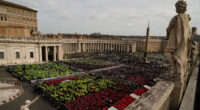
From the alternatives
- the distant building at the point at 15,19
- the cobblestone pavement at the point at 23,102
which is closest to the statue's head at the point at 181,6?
the cobblestone pavement at the point at 23,102

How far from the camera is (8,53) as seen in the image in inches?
1225

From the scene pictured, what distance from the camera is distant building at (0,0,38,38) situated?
36.3 metres

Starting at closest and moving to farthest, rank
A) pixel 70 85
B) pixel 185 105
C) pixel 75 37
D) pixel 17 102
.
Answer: pixel 185 105, pixel 17 102, pixel 70 85, pixel 75 37

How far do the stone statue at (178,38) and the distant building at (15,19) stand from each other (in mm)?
42873

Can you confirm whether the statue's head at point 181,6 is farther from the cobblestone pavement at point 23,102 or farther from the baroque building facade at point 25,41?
the cobblestone pavement at point 23,102

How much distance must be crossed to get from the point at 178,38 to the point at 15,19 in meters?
60.5

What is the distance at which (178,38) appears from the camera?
402cm

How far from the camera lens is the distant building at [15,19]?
36.3 metres

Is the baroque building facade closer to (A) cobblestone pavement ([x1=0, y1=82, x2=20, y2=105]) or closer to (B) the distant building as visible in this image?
(B) the distant building

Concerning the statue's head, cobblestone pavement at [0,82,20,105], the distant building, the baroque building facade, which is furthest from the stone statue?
the distant building

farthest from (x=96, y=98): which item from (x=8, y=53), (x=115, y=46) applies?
(x=115, y=46)

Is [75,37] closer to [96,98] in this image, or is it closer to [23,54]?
[23,54]

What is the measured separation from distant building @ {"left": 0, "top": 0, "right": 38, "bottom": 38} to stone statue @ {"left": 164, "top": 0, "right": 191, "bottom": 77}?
42.9m

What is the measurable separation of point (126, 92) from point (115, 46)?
3149 inches
